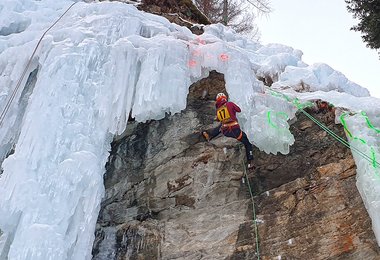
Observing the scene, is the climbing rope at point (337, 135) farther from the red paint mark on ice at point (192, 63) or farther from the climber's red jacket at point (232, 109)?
the red paint mark on ice at point (192, 63)

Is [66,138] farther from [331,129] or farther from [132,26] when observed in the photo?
[331,129]

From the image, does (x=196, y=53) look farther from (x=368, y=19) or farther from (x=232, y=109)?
(x=368, y=19)

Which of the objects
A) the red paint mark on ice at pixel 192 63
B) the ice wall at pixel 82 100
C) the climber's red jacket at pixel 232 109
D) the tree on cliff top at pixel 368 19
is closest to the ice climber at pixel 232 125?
the climber's red jacket at pixel 232 109

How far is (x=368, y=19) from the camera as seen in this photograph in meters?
8.45

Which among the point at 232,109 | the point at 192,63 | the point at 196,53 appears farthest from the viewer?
the point at 196,53

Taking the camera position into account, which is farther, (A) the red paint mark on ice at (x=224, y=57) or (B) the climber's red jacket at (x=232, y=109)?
(A) the red paint mark on ice at (x=224, y=57)

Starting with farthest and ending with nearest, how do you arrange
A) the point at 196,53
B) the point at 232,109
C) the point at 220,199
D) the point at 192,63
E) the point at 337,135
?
the point at 196,53 → the point at 192,63 → the point at 232,109 → the point at 337,135 → the point at 220,199

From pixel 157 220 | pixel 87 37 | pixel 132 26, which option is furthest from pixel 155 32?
pixel 157 220

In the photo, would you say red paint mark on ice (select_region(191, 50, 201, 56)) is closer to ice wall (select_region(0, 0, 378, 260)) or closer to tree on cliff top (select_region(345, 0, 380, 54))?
ice wall (select_region(0, 0, 378, 260))

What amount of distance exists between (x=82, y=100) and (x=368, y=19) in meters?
5.76

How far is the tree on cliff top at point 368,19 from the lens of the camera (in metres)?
8.31

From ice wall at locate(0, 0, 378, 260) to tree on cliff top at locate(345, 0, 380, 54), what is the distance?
1.17 meters

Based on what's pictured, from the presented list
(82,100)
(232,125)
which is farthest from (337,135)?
(82,100)

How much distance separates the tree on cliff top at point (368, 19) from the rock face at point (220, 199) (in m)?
2.82
